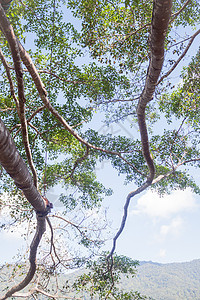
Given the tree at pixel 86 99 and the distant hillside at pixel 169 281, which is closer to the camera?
the tree at pixel 86 99

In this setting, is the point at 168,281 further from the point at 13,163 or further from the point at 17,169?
the point at 13,163

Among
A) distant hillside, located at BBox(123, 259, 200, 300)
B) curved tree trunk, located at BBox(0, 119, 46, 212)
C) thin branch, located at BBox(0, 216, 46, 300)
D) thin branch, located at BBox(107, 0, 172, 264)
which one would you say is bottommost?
thin branch, located at BBox(0, 216, 46, 300)

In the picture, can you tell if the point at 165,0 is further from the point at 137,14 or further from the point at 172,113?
the point at 172,113

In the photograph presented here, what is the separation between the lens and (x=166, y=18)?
6.96ft

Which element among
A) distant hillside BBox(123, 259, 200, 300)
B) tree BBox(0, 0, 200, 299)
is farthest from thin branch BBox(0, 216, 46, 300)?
distant hillside BBox(123, 259, 200, 300)

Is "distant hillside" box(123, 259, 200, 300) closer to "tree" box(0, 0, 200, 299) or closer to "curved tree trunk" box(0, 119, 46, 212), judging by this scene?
"tree" box(0, 0, 200, 299)

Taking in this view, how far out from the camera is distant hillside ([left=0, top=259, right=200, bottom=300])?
107500mm

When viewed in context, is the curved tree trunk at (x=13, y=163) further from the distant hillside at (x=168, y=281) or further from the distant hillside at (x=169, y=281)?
the distant hillside at (x=169, y=281)

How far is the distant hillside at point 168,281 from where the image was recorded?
107500 millimetres

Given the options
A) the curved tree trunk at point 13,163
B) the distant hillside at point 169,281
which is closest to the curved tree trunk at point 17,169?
the curved tree trunk at point 13,163

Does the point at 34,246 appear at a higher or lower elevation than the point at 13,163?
lower

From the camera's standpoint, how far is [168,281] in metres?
125

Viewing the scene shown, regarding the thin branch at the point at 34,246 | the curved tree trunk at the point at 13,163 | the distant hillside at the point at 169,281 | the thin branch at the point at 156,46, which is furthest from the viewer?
the distant hillside at the point at 169,281

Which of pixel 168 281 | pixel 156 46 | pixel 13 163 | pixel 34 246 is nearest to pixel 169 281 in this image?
pixel 168 281
